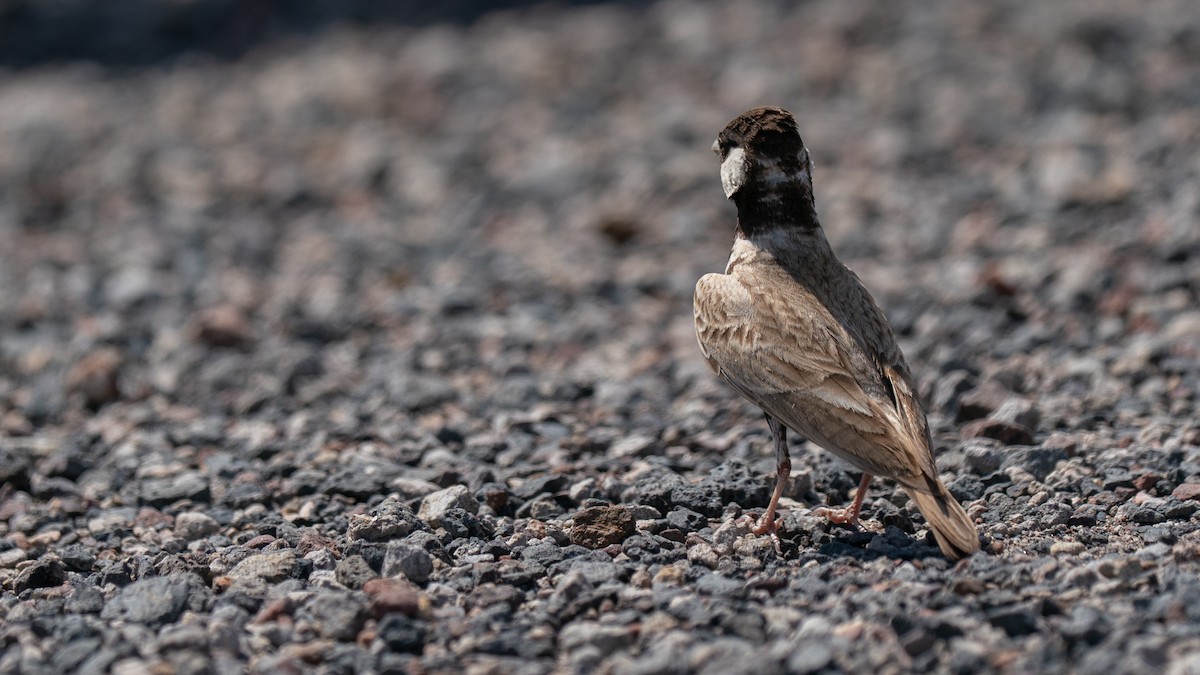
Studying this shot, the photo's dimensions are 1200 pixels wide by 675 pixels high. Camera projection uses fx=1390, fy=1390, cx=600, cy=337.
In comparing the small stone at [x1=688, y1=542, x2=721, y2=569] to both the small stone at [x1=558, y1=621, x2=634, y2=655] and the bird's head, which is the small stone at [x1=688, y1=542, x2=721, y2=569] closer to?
the small stone at [x1=558, y1=621, x2=634, y2=655]

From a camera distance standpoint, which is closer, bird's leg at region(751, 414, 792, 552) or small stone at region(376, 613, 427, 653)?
small stone at region(376, 613, 427, 653)

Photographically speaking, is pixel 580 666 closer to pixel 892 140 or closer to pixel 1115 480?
pixel 1115 480

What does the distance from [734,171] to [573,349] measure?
12.2ft

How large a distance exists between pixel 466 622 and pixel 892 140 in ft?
35.7

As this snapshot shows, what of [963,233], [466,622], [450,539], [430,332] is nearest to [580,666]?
[466,622]

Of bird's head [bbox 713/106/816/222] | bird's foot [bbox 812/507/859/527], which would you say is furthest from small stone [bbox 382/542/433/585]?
bird's head [bbox 713/106/816/222]

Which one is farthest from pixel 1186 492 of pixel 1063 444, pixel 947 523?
pixel 947 523

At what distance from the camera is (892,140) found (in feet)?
48.7

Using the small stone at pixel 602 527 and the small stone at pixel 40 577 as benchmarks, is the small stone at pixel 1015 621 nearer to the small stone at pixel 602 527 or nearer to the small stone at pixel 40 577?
Result: the small stone at pixel 602 527

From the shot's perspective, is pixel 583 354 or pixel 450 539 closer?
pixel 450 539

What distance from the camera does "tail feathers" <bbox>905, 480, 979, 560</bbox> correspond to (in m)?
5.34

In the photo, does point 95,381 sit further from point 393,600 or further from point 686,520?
point 393,600

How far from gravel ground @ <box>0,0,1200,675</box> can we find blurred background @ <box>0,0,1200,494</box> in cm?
6

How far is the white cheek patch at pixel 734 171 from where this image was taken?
6648 millimetres
